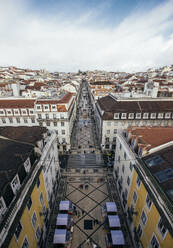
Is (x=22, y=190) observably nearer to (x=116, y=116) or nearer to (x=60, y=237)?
(x=60, y=237)

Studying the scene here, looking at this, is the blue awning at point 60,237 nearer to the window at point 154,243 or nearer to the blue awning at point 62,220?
the blue awning at point 62,220

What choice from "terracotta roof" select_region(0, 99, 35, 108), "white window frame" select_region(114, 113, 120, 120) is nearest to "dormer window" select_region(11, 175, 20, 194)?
"terracotta roof" select_region(0, 99, 35, 108)

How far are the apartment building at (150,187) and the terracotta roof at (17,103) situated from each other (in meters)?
32.6

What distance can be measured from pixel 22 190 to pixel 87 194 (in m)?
18.1

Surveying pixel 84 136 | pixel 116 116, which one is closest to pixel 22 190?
pixel 116 116

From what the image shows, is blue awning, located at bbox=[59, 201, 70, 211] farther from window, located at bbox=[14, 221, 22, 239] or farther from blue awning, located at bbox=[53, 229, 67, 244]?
window, located at bbox=[14, 221, 22, 239]

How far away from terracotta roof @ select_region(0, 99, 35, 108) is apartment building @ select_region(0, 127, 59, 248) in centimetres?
1818

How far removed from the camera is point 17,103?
41.7 m

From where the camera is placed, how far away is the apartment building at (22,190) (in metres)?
12.4

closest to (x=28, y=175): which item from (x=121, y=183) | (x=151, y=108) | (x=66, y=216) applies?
(x=66, y=216)

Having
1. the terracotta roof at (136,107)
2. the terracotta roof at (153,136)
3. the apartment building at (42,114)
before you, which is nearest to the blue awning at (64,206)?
the terracotta roof at (153,136)

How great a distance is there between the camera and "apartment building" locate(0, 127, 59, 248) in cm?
1241

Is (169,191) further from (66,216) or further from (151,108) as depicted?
(151,108)

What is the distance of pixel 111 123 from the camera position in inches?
1527
